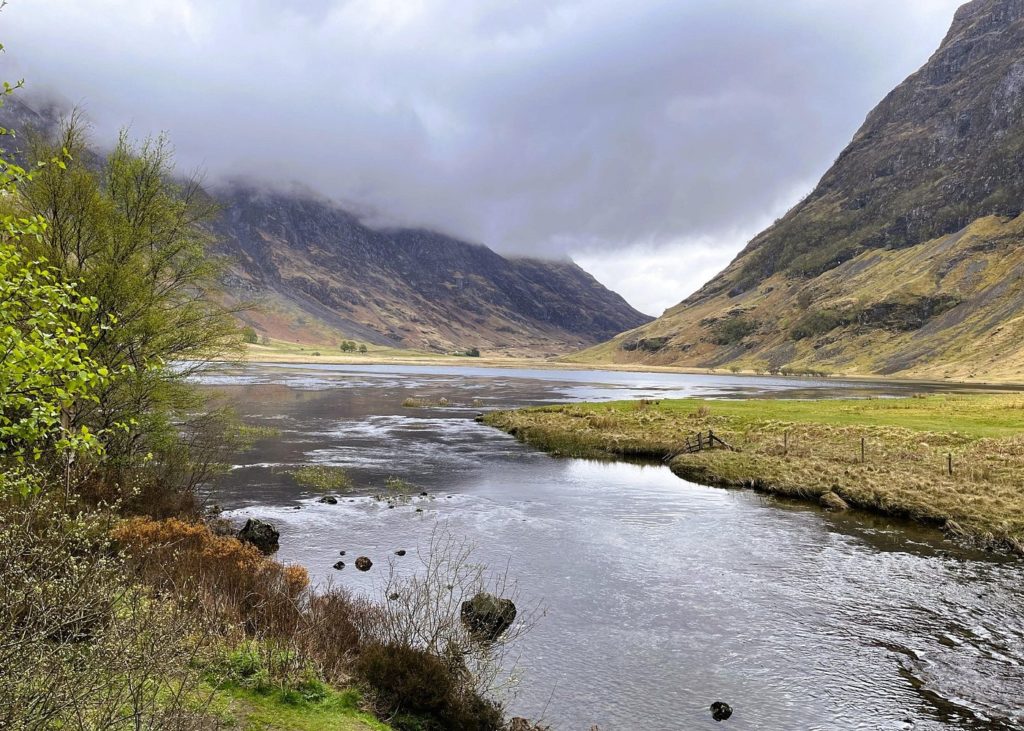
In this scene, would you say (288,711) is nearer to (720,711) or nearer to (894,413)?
(720,711)

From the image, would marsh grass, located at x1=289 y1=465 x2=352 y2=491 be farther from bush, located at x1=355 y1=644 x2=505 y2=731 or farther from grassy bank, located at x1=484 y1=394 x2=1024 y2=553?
bush, located at x1=355 y1=644 x2=505 y2=731

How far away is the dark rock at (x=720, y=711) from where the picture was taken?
1329 cm

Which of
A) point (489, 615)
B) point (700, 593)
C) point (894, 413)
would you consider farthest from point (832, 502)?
point (894, 413)

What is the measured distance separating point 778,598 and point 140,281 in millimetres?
24987

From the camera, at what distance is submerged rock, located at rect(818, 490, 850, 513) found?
1256 inches

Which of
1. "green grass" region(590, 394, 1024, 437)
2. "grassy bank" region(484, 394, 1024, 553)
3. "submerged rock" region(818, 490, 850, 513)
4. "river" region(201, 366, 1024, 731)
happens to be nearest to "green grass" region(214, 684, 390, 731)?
"river" region(201, 366, 1024, 731)

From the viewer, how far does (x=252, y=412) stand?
234ft

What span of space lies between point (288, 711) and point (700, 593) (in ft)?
47.0

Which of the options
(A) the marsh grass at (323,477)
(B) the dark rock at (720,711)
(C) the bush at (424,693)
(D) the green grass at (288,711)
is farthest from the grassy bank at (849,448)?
(D) the green grass at (288,711)

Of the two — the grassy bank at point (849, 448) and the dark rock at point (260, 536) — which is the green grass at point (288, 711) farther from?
the grassy bank at point (849, 448)

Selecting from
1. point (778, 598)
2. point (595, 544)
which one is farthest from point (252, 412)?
point (778, 598)

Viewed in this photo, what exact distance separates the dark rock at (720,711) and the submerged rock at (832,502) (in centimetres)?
2173

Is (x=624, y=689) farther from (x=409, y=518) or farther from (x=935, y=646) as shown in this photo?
(x=409, y=518)

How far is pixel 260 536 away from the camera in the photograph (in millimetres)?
23469
